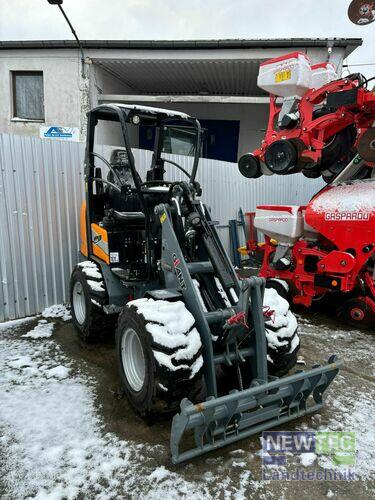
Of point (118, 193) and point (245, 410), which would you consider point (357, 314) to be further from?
point (118, 193)

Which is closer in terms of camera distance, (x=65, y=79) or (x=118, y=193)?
(x=118, y=193)

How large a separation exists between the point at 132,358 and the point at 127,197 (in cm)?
191

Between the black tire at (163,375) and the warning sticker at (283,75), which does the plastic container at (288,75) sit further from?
the black tire at (163,375)

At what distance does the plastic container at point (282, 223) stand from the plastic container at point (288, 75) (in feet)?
5.36

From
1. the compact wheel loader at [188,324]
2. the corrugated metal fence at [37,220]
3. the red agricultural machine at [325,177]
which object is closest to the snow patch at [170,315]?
the compact wheel loader at [188,324]

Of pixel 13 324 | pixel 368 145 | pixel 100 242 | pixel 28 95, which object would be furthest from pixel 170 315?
pixel 28 95

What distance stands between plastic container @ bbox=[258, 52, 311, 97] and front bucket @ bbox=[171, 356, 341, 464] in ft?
12.8

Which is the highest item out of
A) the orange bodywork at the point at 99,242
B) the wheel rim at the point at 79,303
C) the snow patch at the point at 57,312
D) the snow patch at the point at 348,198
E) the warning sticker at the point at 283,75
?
the warning sticker at the point at 283,75

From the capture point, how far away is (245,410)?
243 cm

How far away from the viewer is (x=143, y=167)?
6160 mm

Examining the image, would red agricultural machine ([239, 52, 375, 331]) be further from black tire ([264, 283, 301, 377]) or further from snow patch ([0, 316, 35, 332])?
snow patch ([0, 316, 35, 332])

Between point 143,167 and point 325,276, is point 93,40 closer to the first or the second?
point 143,167

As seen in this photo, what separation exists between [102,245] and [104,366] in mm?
1313

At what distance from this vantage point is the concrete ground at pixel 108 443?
2166 mm
